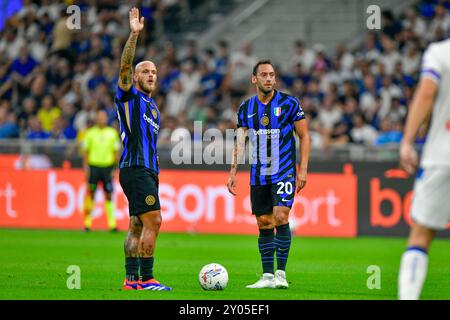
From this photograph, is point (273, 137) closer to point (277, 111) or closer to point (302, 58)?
point (277, 111)

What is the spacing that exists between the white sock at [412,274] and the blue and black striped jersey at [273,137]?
4.02 meters

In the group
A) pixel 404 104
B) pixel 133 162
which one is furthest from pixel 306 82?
pixel 133 162

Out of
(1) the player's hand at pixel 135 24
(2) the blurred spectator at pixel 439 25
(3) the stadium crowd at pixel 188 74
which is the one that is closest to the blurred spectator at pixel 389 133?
(3) the stadium crowd at pixel 188 74

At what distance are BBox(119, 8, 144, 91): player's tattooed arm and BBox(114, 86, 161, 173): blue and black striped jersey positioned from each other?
0.28m

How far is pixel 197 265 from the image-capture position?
1497 cm

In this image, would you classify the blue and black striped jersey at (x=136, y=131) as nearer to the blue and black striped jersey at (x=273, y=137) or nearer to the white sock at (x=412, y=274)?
the blue and black striped jersey at (x=273, y=137)

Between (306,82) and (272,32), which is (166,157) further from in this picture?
(272,32)

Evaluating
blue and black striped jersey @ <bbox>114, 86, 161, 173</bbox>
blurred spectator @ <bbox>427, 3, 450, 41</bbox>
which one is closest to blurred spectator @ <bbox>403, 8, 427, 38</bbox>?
blurred spectator @ <bbox>427, 3, 450, 41</bbox>

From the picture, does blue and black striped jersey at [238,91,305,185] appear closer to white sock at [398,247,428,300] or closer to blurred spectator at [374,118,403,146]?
white sock at [398,247,428,300]

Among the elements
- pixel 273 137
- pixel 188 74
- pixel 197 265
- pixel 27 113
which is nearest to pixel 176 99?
pixel 188 74

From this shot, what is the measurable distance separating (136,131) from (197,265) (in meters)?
4.19

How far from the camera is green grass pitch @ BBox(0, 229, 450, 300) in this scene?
430 inches

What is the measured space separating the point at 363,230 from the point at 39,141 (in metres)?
7.60

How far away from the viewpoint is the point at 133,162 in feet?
36.8
